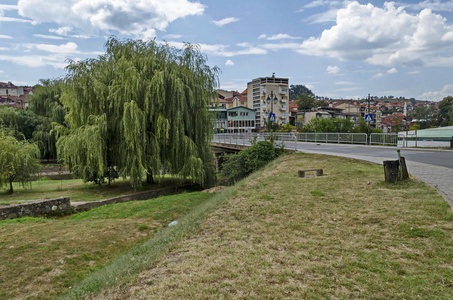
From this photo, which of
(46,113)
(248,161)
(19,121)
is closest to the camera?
(248,161)

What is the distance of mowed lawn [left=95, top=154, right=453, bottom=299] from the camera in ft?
12.2

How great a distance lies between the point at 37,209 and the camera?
12.5 m

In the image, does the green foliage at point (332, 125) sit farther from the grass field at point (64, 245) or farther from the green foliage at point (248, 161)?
the grass field at point (64, 245)

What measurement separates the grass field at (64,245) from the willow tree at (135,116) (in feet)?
14.9

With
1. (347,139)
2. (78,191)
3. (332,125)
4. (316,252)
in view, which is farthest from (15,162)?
(332,125)

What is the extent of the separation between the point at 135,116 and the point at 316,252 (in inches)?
503

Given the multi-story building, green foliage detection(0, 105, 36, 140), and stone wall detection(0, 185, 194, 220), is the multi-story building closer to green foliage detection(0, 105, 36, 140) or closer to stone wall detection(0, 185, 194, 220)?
green foliage detection(0, 105, 36, 140)

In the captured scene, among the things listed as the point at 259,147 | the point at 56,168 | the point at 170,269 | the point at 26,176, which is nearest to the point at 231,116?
the point at 56,168

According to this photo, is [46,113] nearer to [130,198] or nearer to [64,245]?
[130,198]

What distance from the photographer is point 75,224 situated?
10047 millimetres

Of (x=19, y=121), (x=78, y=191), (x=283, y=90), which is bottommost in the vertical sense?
(x=78, y=191)

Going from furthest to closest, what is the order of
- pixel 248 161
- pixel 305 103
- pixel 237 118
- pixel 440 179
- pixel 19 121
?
pixel 305 103, pixel 237 118, pixel 19 121, pixel 248 161, pixel 440 179

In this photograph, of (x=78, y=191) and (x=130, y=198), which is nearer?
(x=130, y=198)

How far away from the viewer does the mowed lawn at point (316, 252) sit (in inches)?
146
